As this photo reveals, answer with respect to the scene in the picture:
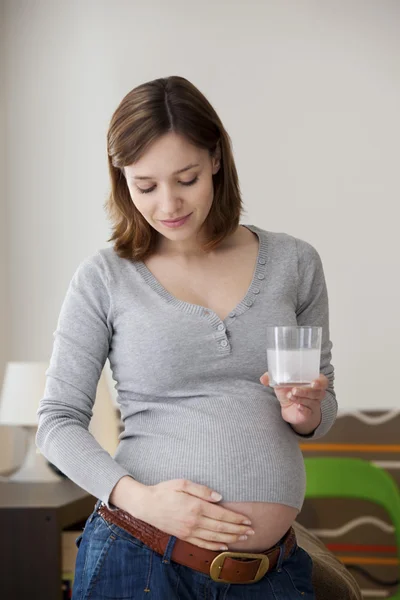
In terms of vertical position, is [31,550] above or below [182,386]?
below

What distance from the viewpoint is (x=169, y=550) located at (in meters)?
1.27

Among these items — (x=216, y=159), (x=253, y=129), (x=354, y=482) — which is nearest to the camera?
(x=216, y=159)

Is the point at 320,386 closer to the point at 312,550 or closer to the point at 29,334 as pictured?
the point at 312,550

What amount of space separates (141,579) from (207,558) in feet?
0.35

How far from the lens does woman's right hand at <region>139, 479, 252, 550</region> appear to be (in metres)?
1.25

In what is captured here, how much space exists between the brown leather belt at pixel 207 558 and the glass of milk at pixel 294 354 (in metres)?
0.29

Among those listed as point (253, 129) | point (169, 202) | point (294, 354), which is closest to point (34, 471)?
point (253, 129)

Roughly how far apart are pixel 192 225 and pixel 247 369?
27cm

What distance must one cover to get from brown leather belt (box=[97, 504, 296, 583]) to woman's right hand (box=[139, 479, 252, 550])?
0.01m

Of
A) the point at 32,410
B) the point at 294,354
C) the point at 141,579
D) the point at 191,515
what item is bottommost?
the point at 32,410

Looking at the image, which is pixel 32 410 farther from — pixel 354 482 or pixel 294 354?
pixel 294 354

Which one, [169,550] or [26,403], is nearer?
[169,550]

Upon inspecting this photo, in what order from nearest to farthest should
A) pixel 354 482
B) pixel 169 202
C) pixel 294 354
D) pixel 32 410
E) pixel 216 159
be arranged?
pixel 294 354
pixel 169 202
pixel 216 159
pixel 32 410
pixel 354 482

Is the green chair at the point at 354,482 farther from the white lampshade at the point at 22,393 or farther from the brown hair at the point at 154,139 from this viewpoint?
the brown hair at the point at 154,139
